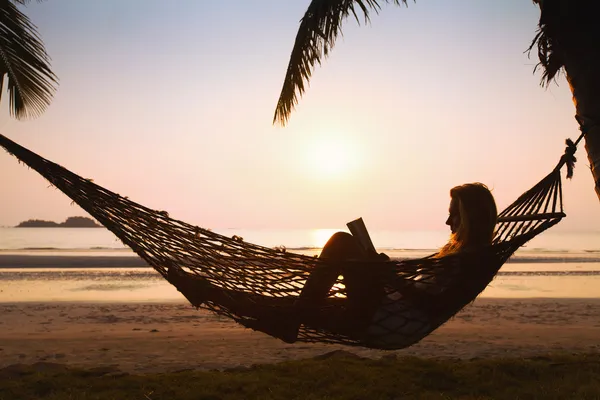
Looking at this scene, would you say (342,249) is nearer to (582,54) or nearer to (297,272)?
(297,272)

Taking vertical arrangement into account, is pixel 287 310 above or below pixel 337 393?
above

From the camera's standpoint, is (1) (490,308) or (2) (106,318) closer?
(2) (106,318)

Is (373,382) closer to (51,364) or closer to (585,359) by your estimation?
(585,359)

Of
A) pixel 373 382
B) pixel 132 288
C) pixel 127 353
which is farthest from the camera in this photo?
pixel 132 288

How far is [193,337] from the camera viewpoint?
17.2 ft

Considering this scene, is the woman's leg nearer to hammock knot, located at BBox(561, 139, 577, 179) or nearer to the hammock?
the hammock

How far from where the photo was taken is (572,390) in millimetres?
3119

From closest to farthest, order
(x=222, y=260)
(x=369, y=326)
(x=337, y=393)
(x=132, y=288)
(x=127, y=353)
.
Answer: (x=369, y=326)
(x=222, y=260)
(x=337, y=393)
(x=127, y=353)
(x=132, y=288)

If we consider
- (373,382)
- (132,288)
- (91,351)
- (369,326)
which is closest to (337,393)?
(373,382)

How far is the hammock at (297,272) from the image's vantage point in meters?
2.16

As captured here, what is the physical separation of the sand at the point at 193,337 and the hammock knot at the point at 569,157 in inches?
85.4

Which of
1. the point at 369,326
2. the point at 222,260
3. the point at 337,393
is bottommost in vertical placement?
the point at 337,393

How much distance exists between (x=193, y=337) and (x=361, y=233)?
11.3 feet

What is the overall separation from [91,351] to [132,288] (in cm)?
525
